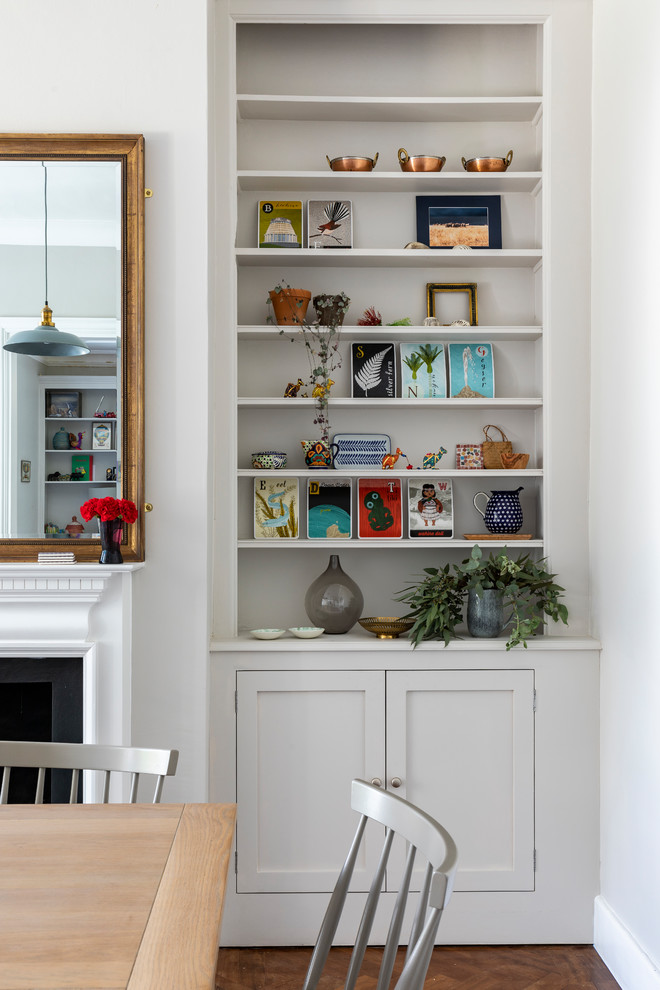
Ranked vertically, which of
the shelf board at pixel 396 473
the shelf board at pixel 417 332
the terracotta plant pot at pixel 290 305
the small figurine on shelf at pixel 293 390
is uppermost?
the terracotta plant pot at pixel 290 305

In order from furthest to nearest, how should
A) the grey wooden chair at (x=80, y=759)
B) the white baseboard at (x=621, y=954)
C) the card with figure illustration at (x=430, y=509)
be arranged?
the card with figure illustration at (x=430, y=509) < the white baseboard at (x=621, y=954) < the grey wooden chair at (x=80, y=759)

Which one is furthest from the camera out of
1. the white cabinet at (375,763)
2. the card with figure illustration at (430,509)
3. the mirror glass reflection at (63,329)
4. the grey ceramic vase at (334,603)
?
the card with figure illustration at (430,509)

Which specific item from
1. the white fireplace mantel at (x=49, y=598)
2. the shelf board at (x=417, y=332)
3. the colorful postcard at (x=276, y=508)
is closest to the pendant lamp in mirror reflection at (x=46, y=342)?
the shelf board at (x=417, y=332)

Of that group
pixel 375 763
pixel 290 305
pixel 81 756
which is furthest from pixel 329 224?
pixel 81 756

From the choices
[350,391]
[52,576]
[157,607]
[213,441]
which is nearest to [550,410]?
[350,391]

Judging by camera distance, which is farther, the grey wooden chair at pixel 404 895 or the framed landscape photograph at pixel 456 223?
the framed landscape photograph at pixel 456 223

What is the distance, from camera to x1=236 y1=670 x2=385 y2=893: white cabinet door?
2557 mm

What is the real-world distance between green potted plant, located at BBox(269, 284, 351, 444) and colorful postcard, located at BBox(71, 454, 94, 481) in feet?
2.58

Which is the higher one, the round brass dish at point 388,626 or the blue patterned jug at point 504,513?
the blue patterned jug at point 504,513

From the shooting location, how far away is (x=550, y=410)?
A: 9.02ft

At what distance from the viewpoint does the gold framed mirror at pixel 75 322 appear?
2.46 meters

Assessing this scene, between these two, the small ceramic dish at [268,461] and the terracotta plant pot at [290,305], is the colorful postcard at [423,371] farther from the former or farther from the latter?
the small ceramic dish at [268,461]

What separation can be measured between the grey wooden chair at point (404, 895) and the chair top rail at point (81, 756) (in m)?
0.45

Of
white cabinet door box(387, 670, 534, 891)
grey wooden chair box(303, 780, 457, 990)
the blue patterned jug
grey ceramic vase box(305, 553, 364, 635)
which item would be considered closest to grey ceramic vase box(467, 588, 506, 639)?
white cabinet door box(387, 670, 534, 891)
